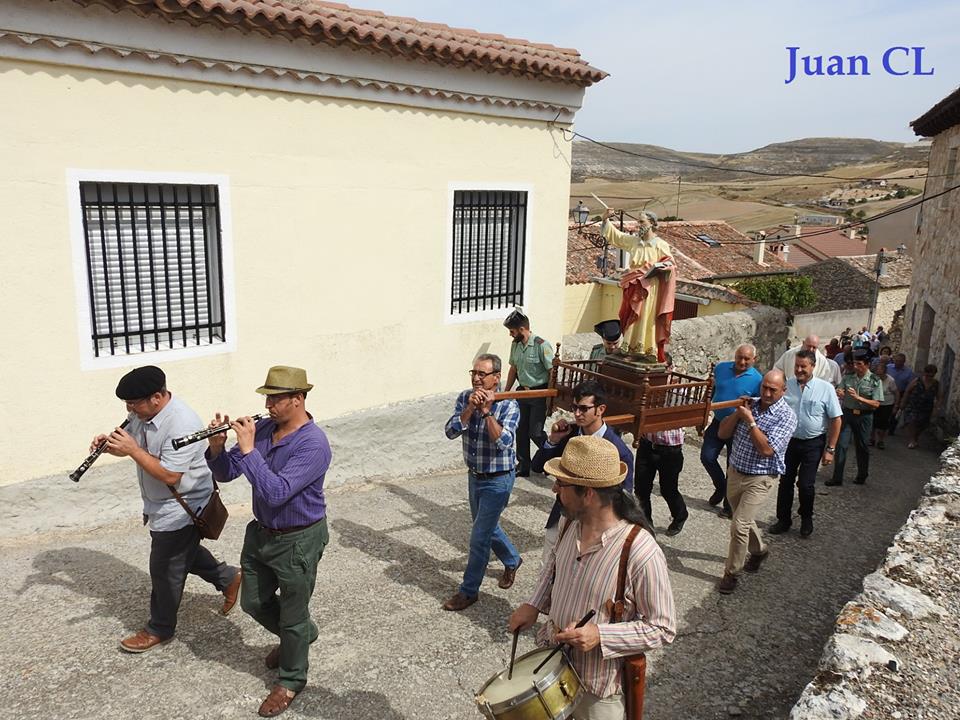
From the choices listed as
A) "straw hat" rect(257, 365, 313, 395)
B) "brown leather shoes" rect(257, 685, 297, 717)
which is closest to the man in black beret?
"straw hat" rect(257, 365, 313, 395)

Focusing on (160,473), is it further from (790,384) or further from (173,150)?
(790,384)

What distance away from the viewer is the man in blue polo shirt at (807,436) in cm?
660

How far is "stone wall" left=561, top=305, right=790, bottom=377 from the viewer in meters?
10.8

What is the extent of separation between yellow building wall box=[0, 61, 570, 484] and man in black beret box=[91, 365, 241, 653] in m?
2.00

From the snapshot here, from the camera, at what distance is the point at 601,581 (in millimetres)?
2854

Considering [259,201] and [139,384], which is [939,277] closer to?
[259,201]

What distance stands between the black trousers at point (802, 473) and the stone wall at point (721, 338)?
10.8 ft

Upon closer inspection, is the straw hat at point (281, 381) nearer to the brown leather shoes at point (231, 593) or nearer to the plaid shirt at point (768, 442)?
the brown leather shoes at point (231, 593)

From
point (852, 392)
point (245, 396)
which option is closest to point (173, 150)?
point (245, 396)

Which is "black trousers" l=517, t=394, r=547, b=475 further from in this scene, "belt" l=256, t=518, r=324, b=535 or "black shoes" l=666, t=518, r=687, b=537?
"belt" l=256, t=518, r=324, b=535

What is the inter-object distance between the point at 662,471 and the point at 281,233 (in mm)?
4003

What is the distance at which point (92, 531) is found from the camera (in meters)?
6.26

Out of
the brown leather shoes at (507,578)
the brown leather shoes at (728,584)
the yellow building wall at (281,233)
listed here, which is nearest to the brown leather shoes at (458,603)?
the brown leather shoes at (507,578)

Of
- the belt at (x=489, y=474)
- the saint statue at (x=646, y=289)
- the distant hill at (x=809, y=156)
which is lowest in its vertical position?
the belt at (x=489, y=474)
